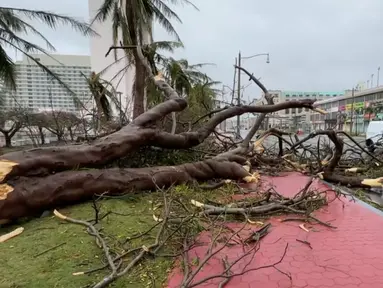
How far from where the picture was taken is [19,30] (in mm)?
10344

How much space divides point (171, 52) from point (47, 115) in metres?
7.00

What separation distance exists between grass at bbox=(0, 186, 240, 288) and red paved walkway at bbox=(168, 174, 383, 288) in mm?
252

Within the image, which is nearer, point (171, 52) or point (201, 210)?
point (201, 210)

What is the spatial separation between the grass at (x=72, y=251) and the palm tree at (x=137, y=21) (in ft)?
22.4

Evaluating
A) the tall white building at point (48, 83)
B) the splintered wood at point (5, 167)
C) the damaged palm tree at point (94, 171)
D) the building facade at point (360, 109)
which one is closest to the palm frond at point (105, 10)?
the tall white building at point (48, 83)

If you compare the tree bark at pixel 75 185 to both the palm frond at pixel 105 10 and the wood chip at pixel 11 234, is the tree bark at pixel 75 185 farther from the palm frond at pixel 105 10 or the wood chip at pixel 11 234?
the palm frond at pixel 105 10

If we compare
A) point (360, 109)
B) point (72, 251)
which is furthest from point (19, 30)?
point (360, 109)

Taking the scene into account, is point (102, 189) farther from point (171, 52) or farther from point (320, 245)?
point (171, 52)

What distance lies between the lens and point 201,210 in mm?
4020

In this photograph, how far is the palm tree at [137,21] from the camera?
11297 mm

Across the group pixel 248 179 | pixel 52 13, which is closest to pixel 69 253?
pixel 248 179

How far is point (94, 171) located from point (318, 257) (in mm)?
2972

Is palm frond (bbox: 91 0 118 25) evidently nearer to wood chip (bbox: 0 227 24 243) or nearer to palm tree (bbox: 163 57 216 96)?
palm tree (bbox: 163 57 216 96)

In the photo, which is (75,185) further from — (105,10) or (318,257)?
(105,10)
